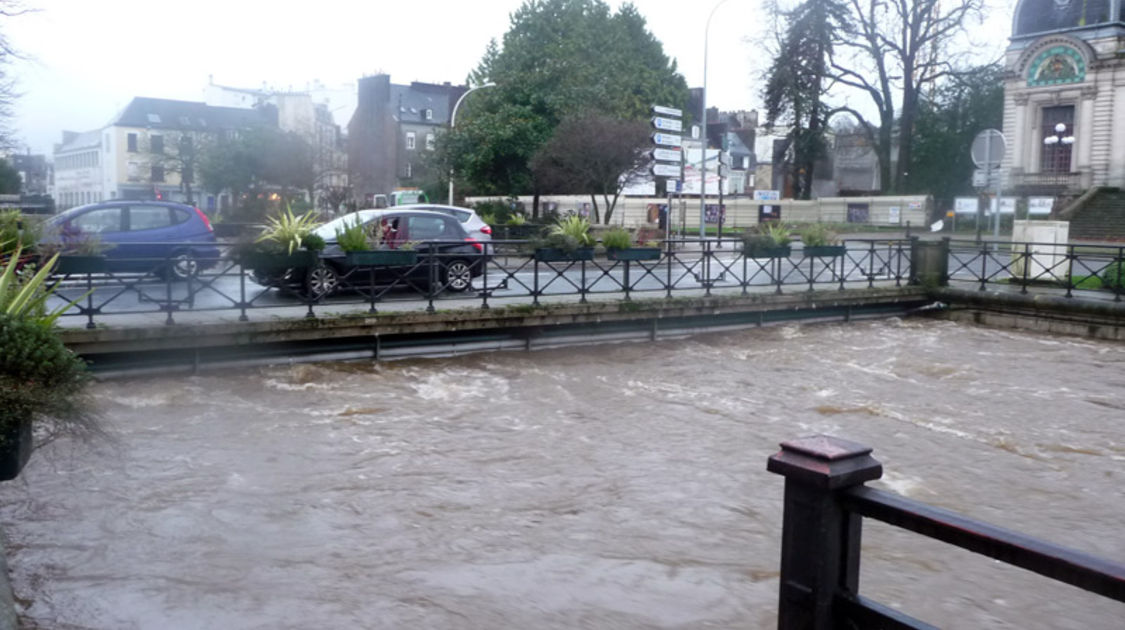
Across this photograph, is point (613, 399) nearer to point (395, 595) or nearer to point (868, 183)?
point (395, 595)

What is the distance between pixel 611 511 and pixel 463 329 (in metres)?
6.43

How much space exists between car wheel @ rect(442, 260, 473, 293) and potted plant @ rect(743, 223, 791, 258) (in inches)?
207

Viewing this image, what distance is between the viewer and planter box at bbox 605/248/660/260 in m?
16.3

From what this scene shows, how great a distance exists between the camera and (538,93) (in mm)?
39688

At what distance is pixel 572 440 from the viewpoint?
1092 centimetres

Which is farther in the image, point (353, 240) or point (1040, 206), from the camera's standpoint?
point (1040, 206)

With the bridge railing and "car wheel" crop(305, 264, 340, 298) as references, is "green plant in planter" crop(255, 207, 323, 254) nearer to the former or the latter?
"car wheel" crop(305, 264, 340, 298)

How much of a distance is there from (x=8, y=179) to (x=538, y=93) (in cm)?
2357

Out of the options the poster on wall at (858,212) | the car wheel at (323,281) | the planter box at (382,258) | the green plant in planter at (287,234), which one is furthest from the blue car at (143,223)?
the poster on wall at (858,212)

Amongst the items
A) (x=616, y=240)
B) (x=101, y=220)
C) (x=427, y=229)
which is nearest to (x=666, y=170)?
(x=616, y=240)

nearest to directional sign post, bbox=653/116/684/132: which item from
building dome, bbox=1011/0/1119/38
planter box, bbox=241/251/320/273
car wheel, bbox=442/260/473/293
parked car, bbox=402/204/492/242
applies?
parked car, bbox=402/204/492/242

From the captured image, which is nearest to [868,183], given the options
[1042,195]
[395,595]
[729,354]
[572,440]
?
[1042,195]

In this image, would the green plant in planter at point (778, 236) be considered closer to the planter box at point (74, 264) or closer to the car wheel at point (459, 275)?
the car wheel at point (459, 275)

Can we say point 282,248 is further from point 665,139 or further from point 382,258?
point 665,139
